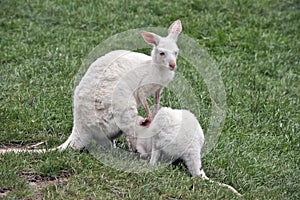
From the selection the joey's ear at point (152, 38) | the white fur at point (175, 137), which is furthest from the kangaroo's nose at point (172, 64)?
the white fur at point (175, 137)

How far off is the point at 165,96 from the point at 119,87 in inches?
82.2

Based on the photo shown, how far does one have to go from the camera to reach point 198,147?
5078mm

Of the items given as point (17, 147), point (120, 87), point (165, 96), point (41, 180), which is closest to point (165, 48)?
point (120, 87)

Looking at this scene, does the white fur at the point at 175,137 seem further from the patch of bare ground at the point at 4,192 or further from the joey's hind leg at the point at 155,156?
the patch of bare ground at the point at 4,192

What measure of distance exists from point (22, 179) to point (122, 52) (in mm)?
1352

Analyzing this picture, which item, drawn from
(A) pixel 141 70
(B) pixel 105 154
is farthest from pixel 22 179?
(A) pixel 141 70

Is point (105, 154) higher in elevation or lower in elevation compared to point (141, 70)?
lower

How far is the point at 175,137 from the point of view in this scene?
495 centimetres

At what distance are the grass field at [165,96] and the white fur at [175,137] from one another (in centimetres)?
13

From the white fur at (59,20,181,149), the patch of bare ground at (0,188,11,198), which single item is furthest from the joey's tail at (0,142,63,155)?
the patch of bare ground at (0,188,11,198)

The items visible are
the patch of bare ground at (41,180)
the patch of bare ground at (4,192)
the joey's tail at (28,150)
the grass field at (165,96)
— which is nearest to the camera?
the patch of bare ground at (4,192)

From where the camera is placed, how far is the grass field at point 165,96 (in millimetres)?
4844

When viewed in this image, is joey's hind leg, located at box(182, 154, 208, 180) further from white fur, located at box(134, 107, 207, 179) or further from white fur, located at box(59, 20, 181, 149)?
white fur, located at box(59, 20, 181, 149)

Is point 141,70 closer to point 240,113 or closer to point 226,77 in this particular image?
point 240,113
